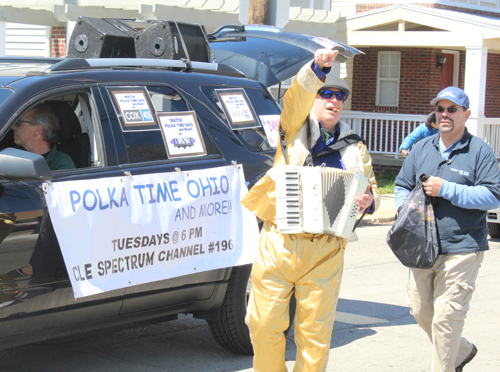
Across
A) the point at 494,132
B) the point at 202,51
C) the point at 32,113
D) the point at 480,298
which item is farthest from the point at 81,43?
the point at 494,132

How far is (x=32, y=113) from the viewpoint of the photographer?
13.9 ft

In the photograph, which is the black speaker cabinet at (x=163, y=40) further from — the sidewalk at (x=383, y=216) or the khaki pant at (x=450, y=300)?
the sidewalk at (x=383, y=216)

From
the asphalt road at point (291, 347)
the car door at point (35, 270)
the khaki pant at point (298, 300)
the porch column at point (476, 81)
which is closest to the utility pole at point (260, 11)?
the asphalt road at point (291, 347)

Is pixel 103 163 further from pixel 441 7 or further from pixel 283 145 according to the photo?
pixel 441 7

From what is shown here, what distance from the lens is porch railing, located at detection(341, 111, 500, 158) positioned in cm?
1734

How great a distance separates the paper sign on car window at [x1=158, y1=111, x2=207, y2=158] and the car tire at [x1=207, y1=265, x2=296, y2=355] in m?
0.86

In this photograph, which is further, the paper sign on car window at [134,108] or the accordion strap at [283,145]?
the paper sign on car window at [134,108]

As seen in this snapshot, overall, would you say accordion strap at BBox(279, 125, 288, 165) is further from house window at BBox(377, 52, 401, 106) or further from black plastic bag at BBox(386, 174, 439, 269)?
house window at BBox(377, 52, 401, 106)

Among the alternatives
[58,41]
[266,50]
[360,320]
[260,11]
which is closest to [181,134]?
[360,320]

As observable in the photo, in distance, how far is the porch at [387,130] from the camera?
17359 mm

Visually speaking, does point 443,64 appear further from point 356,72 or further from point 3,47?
point 3,47

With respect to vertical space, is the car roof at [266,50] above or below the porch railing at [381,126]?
above

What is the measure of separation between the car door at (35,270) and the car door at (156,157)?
6.2 inches

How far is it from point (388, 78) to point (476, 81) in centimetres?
400
